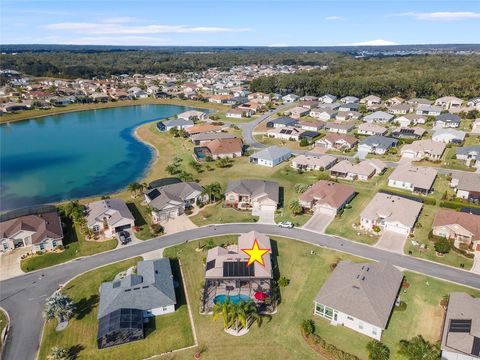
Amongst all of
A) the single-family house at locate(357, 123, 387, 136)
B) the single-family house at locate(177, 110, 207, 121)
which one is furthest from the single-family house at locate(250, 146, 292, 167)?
the single-family house at locate(177, 110, 207, 121)

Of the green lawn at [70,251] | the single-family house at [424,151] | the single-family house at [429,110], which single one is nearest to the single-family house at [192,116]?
the single-family house at [424,151]

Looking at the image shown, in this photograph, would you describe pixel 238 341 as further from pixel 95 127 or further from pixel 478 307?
pixel 95 127

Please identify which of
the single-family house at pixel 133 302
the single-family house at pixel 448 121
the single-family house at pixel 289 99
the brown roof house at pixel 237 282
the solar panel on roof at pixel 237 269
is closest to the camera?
the single-family house at pixel 133 302

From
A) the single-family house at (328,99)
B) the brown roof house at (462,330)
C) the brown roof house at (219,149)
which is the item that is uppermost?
the single-family house at (328,99)

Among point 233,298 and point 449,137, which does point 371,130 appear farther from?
point 233,298

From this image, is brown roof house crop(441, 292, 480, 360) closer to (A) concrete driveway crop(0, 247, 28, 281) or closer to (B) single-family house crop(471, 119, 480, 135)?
(A) concrete driveway crop(0, 247, 28, 281)

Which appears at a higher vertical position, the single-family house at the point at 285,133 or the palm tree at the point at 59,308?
the single-family house at the point at 285,133

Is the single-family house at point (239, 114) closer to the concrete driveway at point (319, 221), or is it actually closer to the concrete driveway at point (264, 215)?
the concrete driveway at point (264, 215)

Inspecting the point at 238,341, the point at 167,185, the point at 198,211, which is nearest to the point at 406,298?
the point at 238,341
